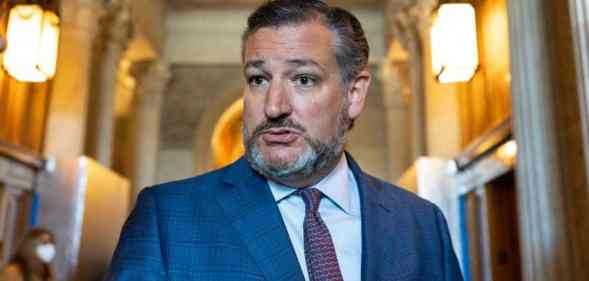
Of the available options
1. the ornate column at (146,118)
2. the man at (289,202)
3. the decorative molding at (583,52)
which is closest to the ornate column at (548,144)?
the decorative molding at (583,52)

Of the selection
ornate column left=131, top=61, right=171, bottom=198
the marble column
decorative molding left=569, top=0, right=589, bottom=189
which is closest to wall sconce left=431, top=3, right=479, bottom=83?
decorative molding left=569, top=0, right=589, bottom=189

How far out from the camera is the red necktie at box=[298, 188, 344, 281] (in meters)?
1.83

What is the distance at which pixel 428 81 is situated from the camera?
8.28 m

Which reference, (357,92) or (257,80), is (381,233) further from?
(257,80)

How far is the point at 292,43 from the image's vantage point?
1925 millimetres

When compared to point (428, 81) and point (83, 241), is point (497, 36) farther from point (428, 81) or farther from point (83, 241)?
point (83, 241)

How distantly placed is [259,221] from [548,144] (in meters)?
2.42

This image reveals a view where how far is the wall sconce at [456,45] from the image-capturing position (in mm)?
4953

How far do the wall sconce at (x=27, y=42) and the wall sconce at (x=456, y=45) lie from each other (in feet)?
10.6

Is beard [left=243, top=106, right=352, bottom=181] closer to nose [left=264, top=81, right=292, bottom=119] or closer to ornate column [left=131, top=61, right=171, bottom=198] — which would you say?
nose [left=264, top=81, right=292, bottom=119]

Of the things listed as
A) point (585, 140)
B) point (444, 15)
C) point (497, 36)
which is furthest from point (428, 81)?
point (585, 140)

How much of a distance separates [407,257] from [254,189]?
0.53 m

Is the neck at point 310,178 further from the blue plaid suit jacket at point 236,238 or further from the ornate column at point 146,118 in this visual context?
the ornate column at point 146,118

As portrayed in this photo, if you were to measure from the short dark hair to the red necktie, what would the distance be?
445 millimetres
